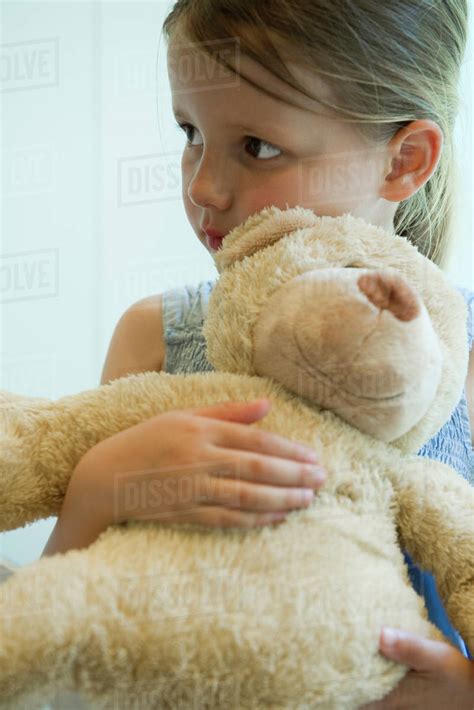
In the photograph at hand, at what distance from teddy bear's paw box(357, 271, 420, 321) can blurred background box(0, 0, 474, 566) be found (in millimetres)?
607

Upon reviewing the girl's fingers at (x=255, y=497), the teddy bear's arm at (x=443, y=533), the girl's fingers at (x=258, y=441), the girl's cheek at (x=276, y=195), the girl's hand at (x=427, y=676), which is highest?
the girl's cheek at (x=276, y=195)

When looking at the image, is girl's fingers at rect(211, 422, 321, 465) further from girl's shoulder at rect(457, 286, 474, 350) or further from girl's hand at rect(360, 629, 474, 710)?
girl's shoulder at rect(457, 286, 474, 350)

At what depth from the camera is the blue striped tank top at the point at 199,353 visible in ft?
2.99

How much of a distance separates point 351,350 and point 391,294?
1.9 inches

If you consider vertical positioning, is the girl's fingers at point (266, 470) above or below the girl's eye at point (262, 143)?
below

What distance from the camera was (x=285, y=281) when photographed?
0.56m

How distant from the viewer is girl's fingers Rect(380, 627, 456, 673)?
1.65 feet

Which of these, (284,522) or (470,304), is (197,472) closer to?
(284,522)

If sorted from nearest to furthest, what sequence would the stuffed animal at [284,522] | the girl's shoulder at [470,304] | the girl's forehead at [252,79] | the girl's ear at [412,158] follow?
the stuffed animal at [284,522]
the girl's forehead at [252,79]
the girl's ear at [412,158]
the girl's shoulder at [470,304]

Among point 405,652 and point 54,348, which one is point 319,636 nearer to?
point 405,652

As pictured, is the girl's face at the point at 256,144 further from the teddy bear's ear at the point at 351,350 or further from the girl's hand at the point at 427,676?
the girl's hand at the point at 427,676

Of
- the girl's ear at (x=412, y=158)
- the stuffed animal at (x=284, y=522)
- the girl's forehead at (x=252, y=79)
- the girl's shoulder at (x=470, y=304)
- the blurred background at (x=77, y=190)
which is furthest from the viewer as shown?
the blurred background at (x=77, y=190)

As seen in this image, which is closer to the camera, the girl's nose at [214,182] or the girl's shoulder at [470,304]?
the girl's nose at [214,182]

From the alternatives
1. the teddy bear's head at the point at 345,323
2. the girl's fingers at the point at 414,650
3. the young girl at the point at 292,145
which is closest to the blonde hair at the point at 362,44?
the young girl at the point at 292,145
